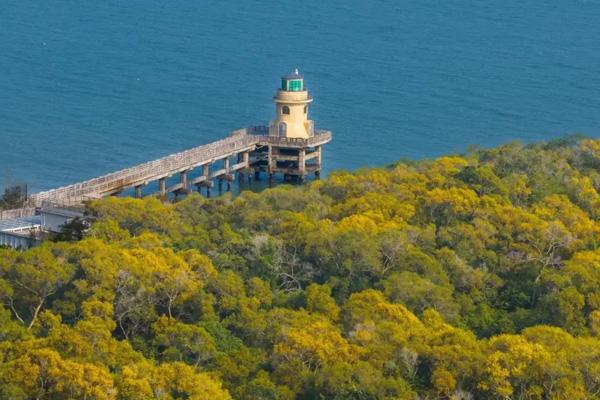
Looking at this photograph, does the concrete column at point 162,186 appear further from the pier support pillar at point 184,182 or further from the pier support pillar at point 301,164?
the pier support pillar at point 301,164

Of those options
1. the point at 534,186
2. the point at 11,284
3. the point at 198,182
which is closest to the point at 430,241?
the point at 534,186

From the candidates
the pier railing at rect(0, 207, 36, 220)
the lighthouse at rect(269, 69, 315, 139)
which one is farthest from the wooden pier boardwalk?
the pier railing at rect(0, 207, 36, 220)

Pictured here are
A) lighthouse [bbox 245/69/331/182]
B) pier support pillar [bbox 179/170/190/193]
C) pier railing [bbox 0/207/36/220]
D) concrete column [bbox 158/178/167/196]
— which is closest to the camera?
pier railing [bbox 0/207/36/220]

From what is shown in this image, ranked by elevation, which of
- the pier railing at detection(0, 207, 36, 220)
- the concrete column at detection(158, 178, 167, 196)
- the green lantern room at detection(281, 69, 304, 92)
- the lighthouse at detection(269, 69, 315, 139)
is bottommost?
the pier railing at detection(0, 207, 36, 220)

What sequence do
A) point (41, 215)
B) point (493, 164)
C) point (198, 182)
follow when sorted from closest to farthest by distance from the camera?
point (41, 215) < point (493, 164) < point (198, 182)

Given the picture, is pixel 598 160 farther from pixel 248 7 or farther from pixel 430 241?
pixel 248 7

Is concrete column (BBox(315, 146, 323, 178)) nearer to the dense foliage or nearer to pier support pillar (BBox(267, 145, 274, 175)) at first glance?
pier support pillar (BBox(267, 145, 274, 175))
